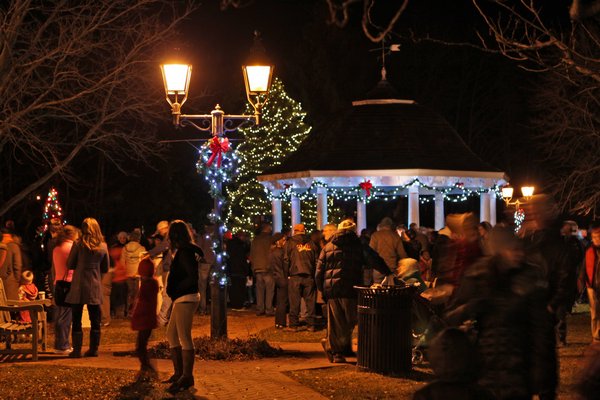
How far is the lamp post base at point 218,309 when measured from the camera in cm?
1588

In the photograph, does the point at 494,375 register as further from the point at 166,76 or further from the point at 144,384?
the point at 166,76

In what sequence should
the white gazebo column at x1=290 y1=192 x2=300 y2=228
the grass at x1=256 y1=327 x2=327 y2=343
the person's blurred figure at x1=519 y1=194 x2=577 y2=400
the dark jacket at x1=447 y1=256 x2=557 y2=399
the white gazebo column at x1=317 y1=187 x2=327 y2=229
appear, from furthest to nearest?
the white gazebo column at x1=290 y1=192 x2=300 y2=228 → the white gazebo column at x1=317 y1=187 x2=327 y2=229 → the grass at x1=256 y1=327 x2=327 y2=343 → the person's blurred figure at x1=519 y1=194 x2=577 y2=400 → the dark jacket at x1=447 y1=256 x2=557 y2=399

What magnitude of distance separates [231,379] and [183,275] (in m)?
1.98

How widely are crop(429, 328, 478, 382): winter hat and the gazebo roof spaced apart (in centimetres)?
2651

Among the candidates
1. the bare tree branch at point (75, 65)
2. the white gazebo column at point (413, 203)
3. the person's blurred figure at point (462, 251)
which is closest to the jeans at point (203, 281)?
the bare tree branch at point (75, 65)

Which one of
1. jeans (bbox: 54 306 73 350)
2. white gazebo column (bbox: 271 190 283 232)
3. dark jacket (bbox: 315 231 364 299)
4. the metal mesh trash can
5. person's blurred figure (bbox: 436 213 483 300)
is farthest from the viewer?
white gazebo column (bbox: 271 190 283 232)

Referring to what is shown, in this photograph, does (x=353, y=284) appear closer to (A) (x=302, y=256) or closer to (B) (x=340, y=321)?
(B) (x=340, y=321)

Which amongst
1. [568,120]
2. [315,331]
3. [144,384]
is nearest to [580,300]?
[568,120]

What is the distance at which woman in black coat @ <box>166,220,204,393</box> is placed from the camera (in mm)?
12023

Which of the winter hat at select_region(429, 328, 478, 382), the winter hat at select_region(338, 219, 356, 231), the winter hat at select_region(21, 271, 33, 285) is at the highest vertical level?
the winter hat at select_region(338, 219, 356, 231)

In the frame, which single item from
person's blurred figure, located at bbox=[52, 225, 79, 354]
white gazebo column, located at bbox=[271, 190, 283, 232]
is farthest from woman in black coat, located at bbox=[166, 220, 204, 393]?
white gazebo column, located at bbox=[271, 190, 283, 232]

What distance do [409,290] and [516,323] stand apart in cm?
595

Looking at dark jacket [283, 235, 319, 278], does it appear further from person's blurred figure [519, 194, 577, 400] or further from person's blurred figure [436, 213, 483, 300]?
person's blurred figure [519, 194, 577, 400]

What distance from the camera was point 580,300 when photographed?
2741cm
